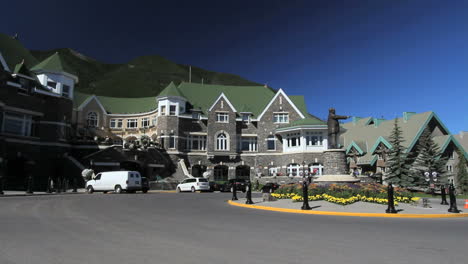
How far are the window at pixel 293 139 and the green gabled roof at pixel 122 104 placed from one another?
20.1 meters

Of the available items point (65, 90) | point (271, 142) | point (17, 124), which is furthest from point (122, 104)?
point (271, 142)

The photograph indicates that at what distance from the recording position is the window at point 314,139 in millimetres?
46956

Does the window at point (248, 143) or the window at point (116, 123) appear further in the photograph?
the window at point (116, 123)

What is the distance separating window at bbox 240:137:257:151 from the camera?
51.1 m

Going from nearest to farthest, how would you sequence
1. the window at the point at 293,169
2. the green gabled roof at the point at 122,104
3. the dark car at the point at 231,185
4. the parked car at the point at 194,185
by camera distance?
the parked car at the point at 194,185 < the dark car at the point at 231,185 < the window at the point at 293,169 < the green gabled roof at the point at 122,104

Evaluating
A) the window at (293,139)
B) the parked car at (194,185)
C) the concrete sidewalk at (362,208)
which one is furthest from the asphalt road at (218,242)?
the window at (293,139)

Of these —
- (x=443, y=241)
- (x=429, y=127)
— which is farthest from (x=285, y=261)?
(x=429, y=127)

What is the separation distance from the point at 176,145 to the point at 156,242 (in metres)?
A: 38.9

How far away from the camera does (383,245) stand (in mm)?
8039

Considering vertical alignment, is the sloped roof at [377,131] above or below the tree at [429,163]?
above

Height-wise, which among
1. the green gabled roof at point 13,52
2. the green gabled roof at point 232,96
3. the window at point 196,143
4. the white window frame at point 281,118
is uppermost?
the green gabled roof at point 13,52

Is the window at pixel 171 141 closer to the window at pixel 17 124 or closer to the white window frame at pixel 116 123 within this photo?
the white window frame at pixel 116 123

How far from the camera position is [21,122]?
3709cm

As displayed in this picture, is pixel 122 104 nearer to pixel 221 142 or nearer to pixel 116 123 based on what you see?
pixel 116 123
